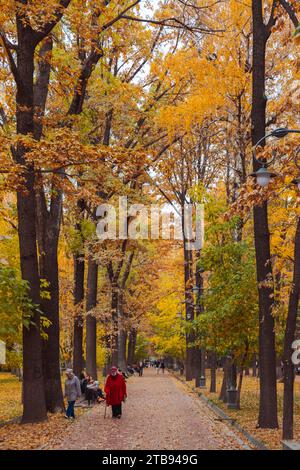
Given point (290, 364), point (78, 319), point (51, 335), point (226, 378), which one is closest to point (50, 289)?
point (51, 335)

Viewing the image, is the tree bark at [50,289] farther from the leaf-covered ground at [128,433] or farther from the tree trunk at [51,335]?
the leaf-covered ground at [128,433]

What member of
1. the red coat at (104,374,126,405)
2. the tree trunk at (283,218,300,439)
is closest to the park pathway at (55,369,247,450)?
the red coat at (104,374,126,405)

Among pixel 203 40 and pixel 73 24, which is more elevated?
pixel 203 40

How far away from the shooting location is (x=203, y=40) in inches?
789

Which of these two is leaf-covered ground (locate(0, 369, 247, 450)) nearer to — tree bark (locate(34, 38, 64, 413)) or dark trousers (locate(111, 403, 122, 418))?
dark trousers (locate(111, 403, 122, 418))

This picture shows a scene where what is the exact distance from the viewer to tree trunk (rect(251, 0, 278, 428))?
1495 cm

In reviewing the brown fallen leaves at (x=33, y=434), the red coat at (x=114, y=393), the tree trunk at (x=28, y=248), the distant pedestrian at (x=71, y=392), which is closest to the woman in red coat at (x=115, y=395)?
the red coat at (x=114, y=393)

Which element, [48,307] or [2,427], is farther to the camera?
[48,307]

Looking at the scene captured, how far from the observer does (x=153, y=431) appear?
15.0 metres

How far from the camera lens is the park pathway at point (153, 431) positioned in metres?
12.6

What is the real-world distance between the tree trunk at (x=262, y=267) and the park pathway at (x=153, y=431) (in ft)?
3.89

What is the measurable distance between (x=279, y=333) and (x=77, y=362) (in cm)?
1005
